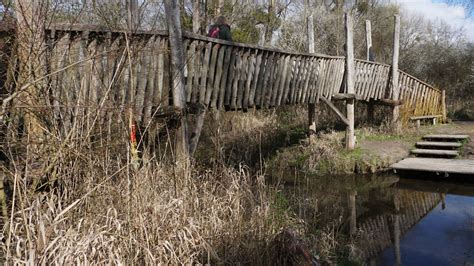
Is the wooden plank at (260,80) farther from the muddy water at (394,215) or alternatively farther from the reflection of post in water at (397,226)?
the reflection of post in water at (397,226)

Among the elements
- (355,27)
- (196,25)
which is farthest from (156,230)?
(355,27)

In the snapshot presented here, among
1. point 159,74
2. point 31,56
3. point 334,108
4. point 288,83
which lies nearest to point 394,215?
point 288,83

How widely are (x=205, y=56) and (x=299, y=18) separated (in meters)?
14.4

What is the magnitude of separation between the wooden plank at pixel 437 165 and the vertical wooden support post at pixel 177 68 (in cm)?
625

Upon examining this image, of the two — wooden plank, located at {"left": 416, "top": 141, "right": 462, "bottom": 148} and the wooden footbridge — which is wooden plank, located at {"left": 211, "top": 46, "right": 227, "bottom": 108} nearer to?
the wooden footbridge

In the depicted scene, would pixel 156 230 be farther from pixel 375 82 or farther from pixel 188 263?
pixel 375 82

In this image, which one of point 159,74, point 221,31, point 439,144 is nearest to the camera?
point 159,74

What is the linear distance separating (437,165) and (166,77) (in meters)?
7.00

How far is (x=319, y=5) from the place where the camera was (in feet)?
71.1

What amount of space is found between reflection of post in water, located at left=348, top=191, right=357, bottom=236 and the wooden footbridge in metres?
2.31

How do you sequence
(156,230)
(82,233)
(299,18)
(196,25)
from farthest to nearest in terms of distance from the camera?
1. (299,18)
2. (196,25)
3. (156,230)
4. (82,233)

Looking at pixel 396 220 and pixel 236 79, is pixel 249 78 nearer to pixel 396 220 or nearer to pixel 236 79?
pixel 236 79

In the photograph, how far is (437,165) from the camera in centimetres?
986

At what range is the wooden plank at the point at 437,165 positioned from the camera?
9.38 m
